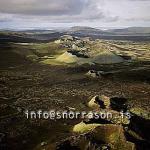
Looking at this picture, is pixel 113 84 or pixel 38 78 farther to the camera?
pixel 38 78

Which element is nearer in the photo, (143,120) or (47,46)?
(143,120)

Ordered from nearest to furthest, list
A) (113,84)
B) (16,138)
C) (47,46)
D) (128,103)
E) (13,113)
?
(16,138) < (13,113) < (128,103) < (113,84) < (47,46)

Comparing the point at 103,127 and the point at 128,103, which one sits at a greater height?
the point at 103,127

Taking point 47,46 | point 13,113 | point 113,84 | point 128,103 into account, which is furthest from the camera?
point 47,46

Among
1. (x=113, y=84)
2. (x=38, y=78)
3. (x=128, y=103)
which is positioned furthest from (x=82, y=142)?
(x=38, y=78)

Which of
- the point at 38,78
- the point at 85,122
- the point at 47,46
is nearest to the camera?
the point at 85,122

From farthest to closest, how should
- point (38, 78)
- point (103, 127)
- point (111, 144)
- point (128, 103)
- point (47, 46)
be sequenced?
point (47, 46)
point (38, 78)
point (128, 103)
point (103, 127)
point (111, 144)

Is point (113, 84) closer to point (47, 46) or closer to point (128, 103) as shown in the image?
point (128, 103)

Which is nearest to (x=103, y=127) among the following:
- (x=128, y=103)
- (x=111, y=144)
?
(x=111, y=144)

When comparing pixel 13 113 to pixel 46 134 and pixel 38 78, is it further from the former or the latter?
pixel 38 78
